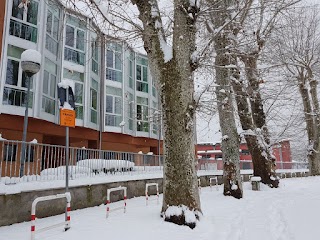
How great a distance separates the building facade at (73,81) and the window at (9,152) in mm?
3661

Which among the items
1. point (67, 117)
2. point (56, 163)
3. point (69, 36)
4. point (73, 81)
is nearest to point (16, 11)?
point (69, 36)

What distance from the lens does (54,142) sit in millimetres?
18266

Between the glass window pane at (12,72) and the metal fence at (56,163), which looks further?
the glass window pane at (12,72)

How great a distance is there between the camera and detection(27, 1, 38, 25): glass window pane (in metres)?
14.9

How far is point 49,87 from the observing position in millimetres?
15852

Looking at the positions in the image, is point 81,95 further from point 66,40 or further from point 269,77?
point 269,77

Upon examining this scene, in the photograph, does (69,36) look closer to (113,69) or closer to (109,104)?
(113,69)

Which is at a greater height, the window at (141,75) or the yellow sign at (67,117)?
the window at (141,75)

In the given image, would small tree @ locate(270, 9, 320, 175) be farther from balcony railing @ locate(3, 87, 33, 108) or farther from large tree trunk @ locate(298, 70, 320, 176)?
balcony railing @ locate(3, 87, 33, 108)

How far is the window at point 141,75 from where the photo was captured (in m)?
26.1

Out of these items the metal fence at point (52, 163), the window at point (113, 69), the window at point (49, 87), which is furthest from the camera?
the window at point (113, 69)

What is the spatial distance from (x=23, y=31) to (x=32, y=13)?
143cm

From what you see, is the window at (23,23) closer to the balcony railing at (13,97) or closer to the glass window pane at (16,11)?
the glass window pane at (16,11)

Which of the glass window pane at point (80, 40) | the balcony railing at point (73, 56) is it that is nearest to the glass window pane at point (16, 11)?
the balcony railing at point (73, 56)
